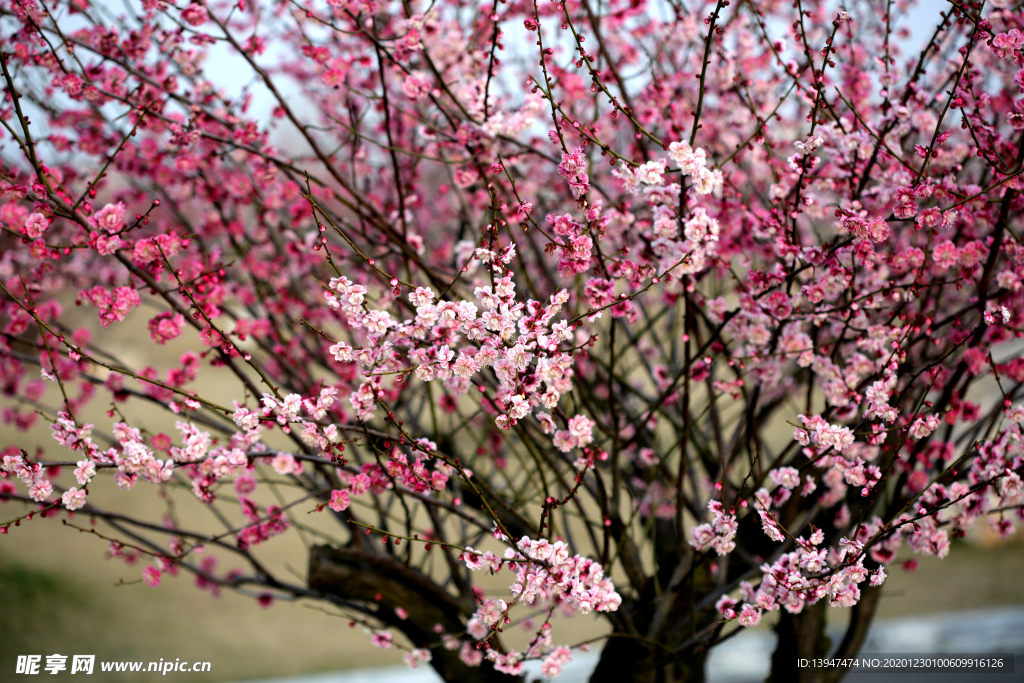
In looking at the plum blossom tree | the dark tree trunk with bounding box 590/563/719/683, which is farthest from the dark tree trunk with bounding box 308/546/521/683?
the dark tree trunk with bounding box 590/563/719/683

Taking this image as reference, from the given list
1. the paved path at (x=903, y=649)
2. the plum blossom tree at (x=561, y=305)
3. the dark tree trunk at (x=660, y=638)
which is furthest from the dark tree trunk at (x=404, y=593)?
the paved path at (x=903, y=649)

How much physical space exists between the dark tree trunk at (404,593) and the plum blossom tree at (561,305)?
12mm

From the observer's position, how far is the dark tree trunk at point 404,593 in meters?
2.51

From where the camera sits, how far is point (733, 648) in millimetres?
5961

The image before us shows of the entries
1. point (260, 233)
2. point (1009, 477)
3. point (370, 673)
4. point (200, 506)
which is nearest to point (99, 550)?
point (200, 506)

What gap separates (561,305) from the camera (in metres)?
1.81

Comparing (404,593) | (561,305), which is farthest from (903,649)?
(561,305)

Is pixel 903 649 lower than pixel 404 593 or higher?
higher

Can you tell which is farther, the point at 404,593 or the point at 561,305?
the point at 404,593

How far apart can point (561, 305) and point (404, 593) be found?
4.45 ft

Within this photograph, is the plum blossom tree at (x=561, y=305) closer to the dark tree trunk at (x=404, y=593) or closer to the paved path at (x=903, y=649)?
the dark tree trunk at (x=404, y=593)

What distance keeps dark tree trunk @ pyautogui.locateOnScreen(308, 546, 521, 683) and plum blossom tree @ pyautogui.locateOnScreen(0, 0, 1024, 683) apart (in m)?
0.01

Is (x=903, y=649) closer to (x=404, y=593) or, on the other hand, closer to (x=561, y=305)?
(x=404, y=593)

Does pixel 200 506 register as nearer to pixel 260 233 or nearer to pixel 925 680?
pixel 260 233
